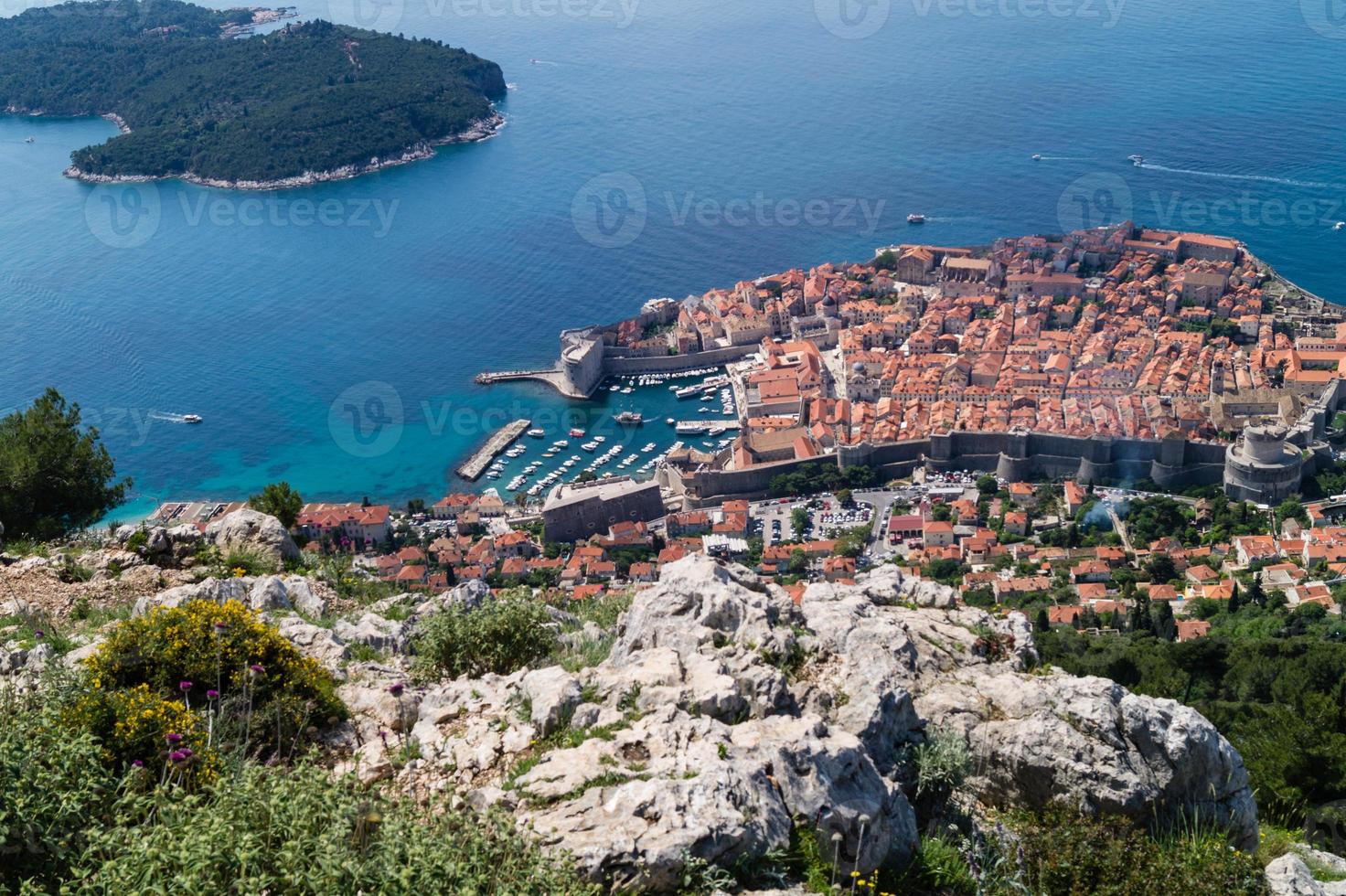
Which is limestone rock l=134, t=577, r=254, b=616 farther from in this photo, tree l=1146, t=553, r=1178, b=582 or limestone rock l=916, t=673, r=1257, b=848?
tree l=1146, t=553, r=1178, b=582

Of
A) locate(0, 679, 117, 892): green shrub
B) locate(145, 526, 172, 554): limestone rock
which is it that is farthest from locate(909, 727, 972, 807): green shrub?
locate(145, 526, 172, 554): limestone rock

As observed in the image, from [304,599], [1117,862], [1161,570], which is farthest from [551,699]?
[1161,570]

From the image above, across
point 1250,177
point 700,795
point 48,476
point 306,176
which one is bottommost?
point 48,476

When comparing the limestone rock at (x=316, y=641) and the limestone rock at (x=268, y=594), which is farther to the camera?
the limestone rock at (x=268, y=594)

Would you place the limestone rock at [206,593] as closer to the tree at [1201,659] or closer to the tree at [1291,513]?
the tree at [1201,659]

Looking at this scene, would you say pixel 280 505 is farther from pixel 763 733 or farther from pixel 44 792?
pixel 763 733

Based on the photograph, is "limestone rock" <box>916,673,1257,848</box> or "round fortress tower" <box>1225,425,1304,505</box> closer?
"limestone rock" <box>916,673,1257,848</box>

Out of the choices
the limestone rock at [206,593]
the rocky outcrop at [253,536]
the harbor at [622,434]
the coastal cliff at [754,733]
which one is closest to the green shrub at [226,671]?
the coastal cliff at [754,733]
